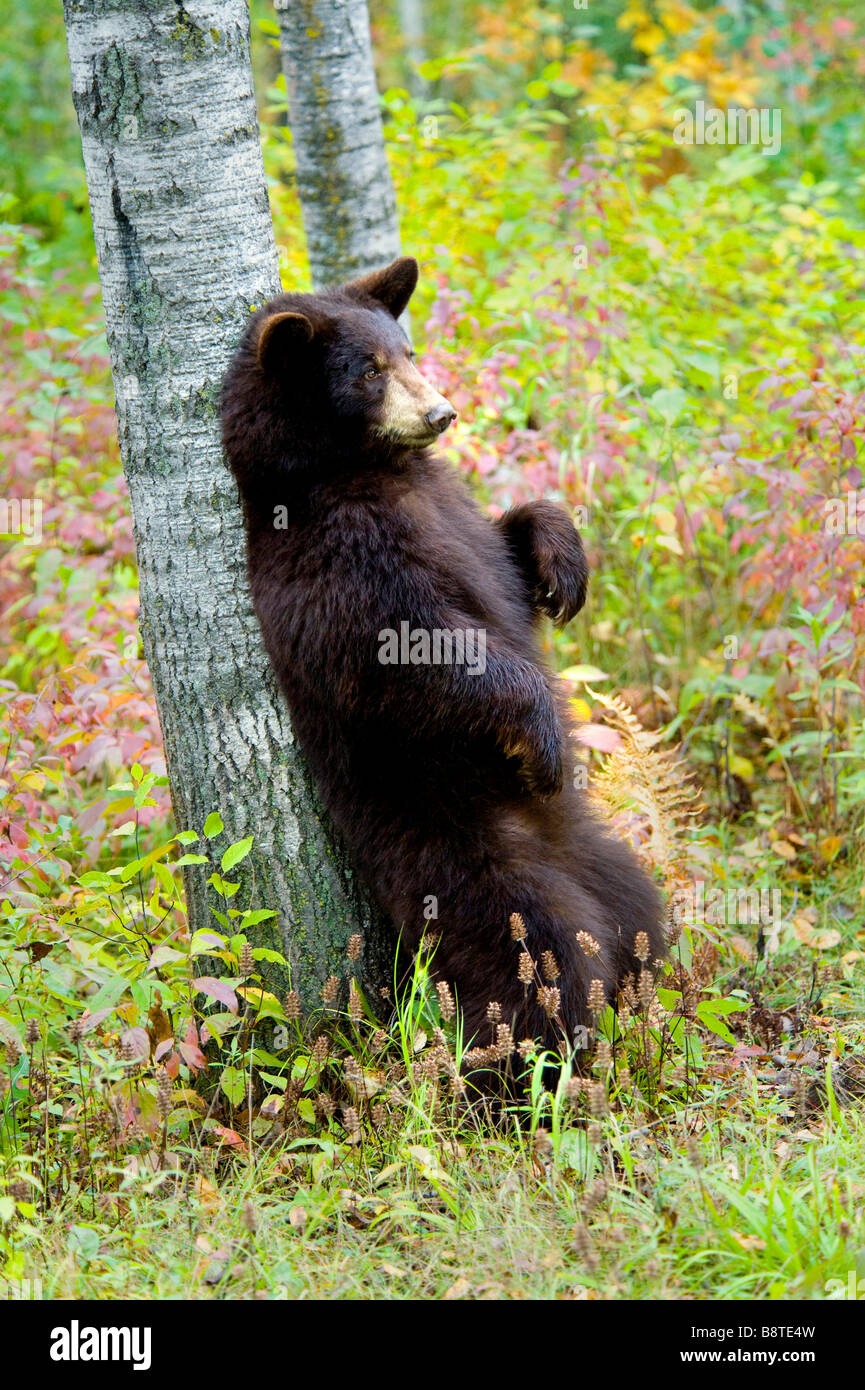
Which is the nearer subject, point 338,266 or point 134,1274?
point 134,1274

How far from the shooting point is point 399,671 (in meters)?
3.08

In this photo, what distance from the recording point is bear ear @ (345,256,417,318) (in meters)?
3.63

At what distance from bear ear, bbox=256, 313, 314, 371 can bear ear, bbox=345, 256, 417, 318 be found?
1.75 ft

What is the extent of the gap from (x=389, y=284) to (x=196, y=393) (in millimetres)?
783

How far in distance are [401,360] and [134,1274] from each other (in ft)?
7.73

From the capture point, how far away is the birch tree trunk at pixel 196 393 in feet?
10.1

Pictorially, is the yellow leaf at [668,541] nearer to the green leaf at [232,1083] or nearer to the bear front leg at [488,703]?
the bear front leg at [488,703]

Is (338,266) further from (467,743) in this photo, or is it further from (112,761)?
(467,743)

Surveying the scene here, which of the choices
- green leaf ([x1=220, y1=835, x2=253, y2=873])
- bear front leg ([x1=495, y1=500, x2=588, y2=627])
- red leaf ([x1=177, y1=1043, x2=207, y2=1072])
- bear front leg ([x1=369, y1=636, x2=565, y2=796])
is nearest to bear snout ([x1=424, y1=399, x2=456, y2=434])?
bear front leg ([x1=369, y1=636, x2=565, y2=796])

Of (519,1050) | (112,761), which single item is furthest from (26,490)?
(519,1050)

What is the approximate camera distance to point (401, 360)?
3379 millimetres
